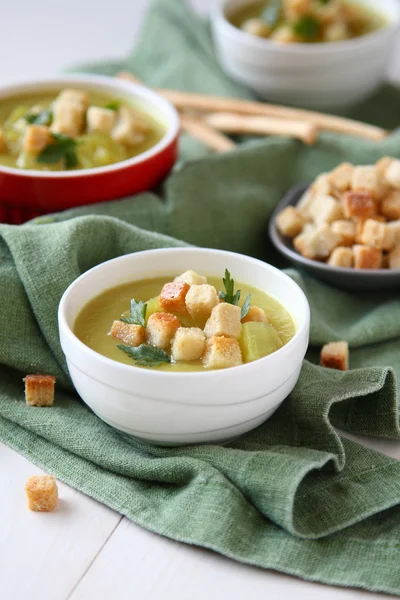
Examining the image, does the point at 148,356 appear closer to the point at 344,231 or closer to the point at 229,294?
the point at 229,294

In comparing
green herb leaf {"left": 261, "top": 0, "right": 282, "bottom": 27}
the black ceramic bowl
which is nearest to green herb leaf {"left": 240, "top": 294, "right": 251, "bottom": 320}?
the black ceramic bowl

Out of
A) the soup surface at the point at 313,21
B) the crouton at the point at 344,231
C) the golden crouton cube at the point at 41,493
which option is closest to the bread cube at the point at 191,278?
the golden crouton cube at the point at 41,493

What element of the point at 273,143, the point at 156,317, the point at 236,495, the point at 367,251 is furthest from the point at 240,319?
the point at 273,143

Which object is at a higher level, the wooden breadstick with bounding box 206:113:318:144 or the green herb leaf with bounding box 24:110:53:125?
the green herb leaf with bounding box 24:110:53:125

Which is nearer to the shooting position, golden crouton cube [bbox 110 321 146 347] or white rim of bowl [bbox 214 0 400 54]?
golden crouton cube [bbox 110 321 146 347]

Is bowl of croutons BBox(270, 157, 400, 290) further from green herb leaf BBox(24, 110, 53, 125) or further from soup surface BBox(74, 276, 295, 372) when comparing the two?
green herb leaf BBox(24, 110, 53, 125)

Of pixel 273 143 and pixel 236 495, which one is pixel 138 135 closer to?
pixel 273 143

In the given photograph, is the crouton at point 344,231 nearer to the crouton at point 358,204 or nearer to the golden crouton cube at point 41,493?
the crouton at point 358,204
